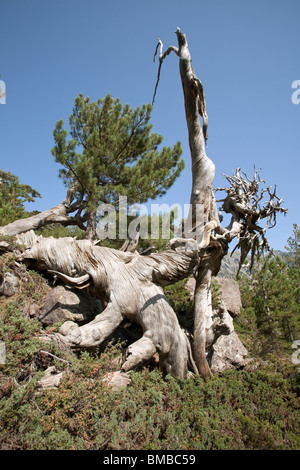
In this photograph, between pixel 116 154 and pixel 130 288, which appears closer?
pixel 130 288

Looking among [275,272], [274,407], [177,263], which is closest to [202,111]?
[177,263]

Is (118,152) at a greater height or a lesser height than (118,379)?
greater

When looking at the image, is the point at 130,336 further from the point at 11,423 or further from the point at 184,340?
the point at 11,423

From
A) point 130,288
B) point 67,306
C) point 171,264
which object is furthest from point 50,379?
point 171,264

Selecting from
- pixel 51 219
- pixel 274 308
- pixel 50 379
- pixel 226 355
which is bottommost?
pixel 274 308

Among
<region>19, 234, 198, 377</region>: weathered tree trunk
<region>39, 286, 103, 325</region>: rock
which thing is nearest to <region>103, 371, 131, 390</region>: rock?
<region>19, 234, 198, 377</region>: weathered tree trunk

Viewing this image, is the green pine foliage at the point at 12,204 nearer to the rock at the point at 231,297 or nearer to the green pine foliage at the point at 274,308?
the rock at the point at 231,297

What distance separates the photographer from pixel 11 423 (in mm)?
3014

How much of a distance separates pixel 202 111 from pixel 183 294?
225 inches

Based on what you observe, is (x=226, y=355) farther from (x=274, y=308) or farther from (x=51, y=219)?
(x=274, y=308)

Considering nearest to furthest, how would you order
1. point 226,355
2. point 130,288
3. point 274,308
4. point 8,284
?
point 130,288 < point 8,284 < point 226,355 < point 274,308

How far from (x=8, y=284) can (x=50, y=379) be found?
2.79 metres

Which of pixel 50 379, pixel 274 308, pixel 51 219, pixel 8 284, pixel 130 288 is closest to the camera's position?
pixel 50 379

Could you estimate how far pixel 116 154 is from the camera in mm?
10586
